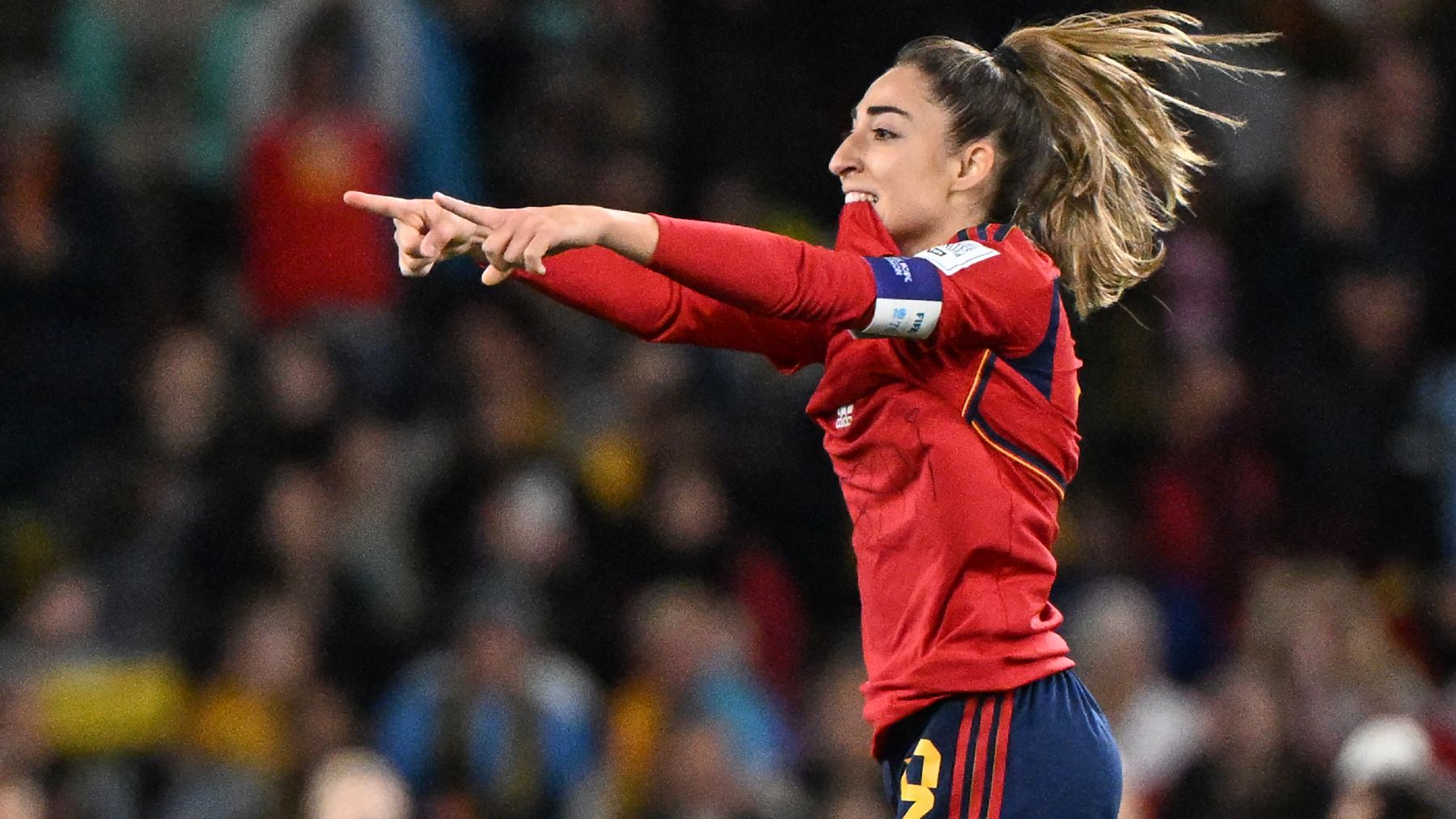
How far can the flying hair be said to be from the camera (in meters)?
3.38

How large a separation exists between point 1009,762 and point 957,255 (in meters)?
0.75

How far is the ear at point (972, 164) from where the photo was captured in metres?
3.36

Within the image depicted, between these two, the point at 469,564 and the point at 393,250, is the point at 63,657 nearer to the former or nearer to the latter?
the point at 469,564

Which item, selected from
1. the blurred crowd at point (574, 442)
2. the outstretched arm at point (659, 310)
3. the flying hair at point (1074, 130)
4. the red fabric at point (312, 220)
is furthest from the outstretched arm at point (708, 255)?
the red fabric at point (312, 220)

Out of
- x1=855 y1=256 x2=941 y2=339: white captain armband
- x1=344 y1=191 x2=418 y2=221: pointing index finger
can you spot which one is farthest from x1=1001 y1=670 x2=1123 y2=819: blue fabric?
A: x1=344 y1=191 x2=418 y2=221: pointing index finger

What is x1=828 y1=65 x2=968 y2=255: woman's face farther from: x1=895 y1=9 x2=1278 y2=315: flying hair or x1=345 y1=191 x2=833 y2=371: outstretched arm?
x1=345 y1=191 x2=833 y2=371: outstretched arm

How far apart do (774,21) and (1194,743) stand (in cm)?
349

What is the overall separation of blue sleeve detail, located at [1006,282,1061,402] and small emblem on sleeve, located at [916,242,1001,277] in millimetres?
148

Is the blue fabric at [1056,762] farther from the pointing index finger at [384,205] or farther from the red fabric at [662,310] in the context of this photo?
the pointing index finger at [384,205]

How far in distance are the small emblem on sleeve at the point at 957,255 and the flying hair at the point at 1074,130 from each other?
0.80ft

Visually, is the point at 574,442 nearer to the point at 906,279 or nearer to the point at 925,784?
the point at 925,784

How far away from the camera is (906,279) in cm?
A: 300

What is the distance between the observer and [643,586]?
6617 millimetres

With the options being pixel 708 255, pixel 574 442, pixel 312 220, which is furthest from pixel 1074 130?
pixel 312 220
